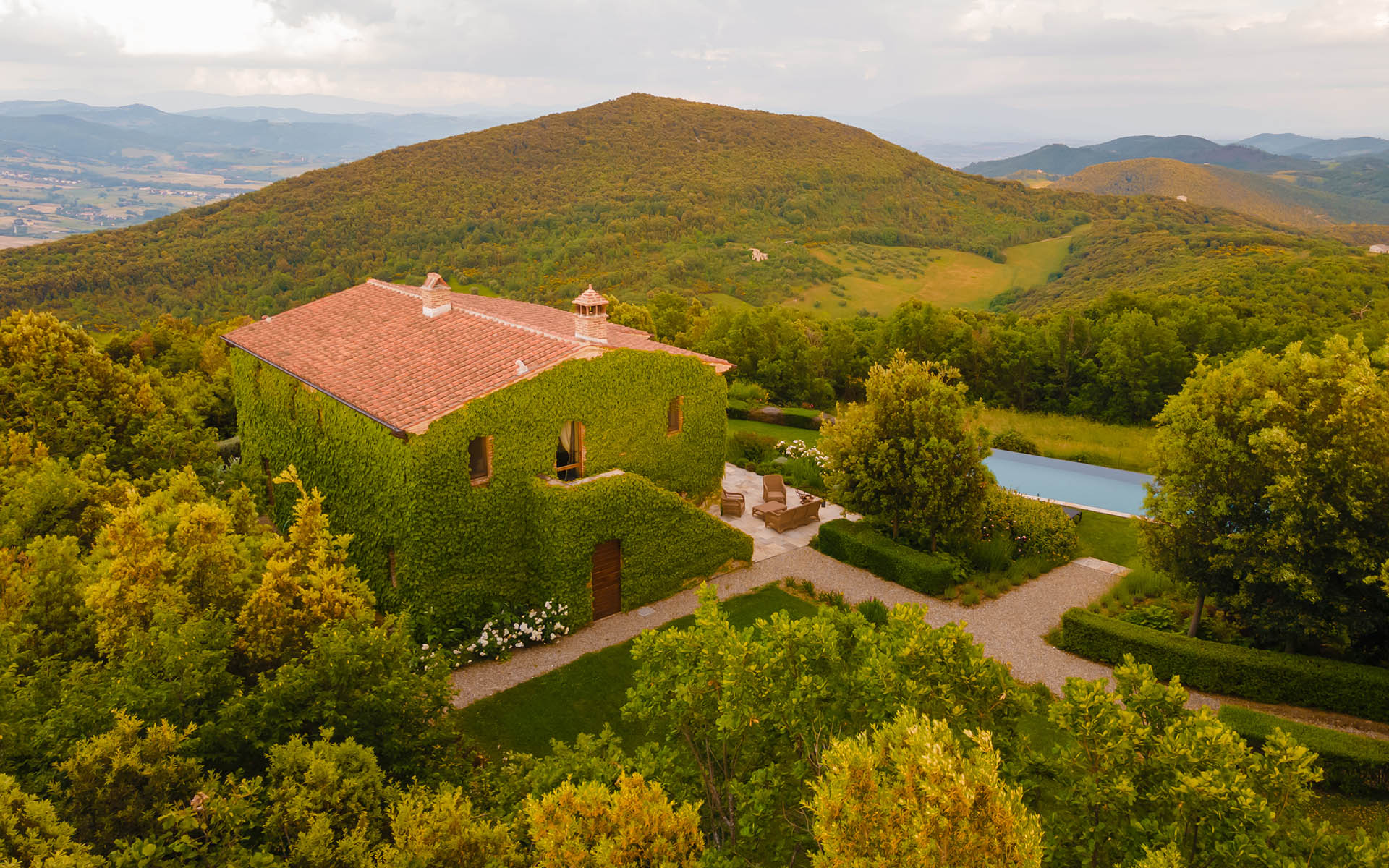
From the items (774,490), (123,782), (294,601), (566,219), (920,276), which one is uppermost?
(566,219)

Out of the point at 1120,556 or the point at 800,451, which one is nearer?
the point at 1120,556

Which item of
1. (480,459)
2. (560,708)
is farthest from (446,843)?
(480,459)

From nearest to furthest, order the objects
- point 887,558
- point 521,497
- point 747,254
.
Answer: point 521,497 → point 887,558 → point 747,254

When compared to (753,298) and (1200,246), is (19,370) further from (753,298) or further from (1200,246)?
(1200,246)

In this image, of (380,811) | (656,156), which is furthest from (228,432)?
(656,156)

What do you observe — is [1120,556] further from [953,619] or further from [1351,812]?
[1351,812]

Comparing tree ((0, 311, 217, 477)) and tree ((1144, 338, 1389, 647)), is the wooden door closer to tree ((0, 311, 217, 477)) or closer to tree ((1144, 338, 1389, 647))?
tree ((0, 311, 217, 477))
